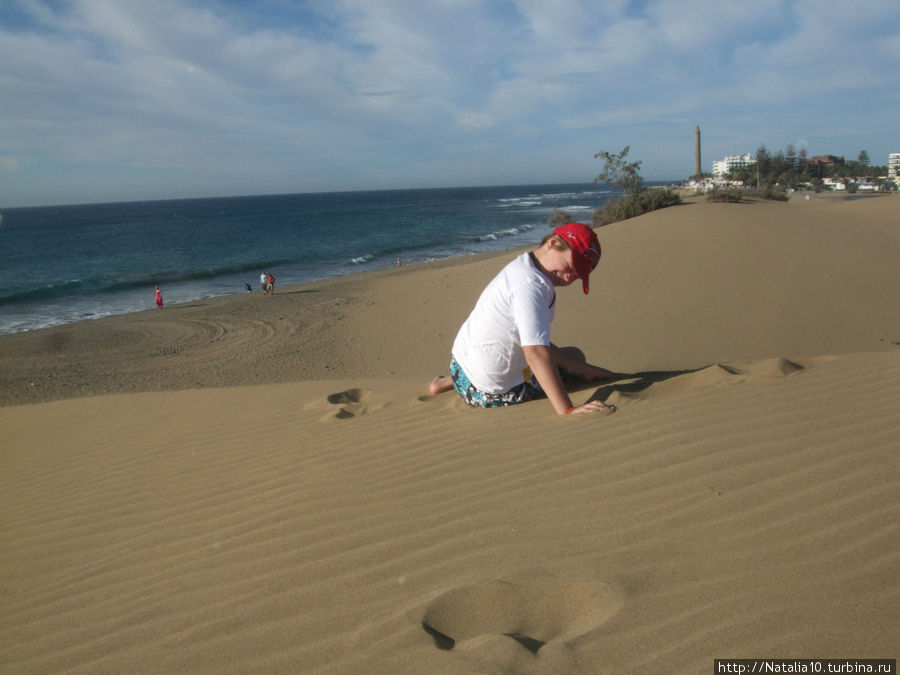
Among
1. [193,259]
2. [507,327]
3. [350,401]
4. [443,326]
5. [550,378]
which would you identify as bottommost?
[443,326]

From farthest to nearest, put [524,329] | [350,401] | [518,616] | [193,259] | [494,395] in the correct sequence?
[193,259]
[350,401]
[494,395]
[524,329]
[518,616]

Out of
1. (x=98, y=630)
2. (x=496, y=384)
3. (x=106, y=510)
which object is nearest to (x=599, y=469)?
(x=496, y=384)

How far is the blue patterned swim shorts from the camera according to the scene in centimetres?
414

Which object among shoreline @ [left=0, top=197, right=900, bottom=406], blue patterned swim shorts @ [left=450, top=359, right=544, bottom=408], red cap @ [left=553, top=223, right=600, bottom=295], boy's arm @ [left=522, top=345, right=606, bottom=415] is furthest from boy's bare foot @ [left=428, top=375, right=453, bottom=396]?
shoreline @ [left=0, top=197, right=900, bottom=406]

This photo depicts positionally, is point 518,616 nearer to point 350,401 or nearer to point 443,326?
point 350,401

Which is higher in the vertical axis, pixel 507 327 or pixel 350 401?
pixel 507 327

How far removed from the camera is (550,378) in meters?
3.58

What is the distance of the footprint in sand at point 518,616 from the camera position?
1.86m

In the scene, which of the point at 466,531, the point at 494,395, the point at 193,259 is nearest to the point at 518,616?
the point at 466,531

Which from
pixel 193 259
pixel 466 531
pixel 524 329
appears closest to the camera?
pixel 466 531

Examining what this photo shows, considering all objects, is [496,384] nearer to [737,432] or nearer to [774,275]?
[737,432]

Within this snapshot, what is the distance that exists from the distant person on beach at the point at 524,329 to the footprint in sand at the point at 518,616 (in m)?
1.62

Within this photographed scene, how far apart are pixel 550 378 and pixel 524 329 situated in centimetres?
33

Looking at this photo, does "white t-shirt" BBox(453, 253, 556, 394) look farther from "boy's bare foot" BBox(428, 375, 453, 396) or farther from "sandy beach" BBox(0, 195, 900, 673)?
"boy's bare foot" BBox(428, 375, 453, 396)
